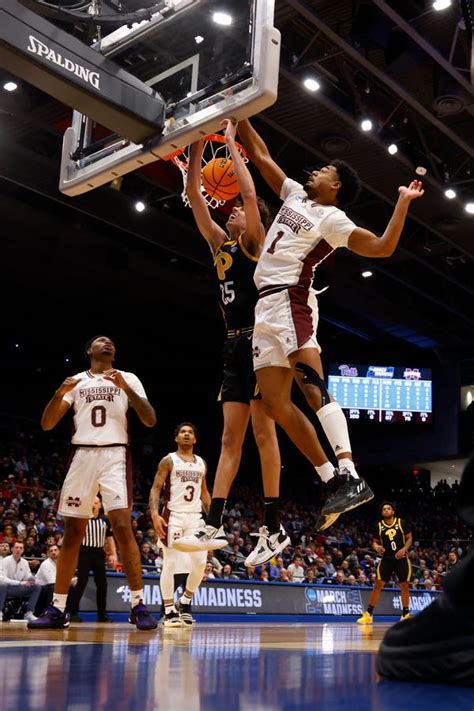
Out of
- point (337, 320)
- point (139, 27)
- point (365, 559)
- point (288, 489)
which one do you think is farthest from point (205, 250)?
point (139, 27)

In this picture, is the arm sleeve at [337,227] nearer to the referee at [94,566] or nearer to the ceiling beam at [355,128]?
the referee at [94,566]

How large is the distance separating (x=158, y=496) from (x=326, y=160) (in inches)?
366

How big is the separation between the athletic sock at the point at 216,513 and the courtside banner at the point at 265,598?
21.9ft

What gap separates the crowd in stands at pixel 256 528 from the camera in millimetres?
15203

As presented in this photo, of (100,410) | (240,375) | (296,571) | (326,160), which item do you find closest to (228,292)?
(240,375)

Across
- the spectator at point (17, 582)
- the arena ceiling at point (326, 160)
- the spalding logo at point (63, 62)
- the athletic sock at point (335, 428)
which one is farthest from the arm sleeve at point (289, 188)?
the spectator at point (17, 582)

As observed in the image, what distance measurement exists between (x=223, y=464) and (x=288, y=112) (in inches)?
406

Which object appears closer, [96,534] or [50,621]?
[50,621]

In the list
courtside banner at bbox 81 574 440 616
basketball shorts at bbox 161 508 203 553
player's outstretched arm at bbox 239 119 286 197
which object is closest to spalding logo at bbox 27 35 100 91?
player's outstretched arm at bbox 239 119 286 197

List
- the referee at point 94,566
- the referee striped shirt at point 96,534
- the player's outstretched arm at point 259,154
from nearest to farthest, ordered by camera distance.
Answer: the player's outstretched arm at point 259,154 → the referee at point 94,566 → the referee striped shirt at point 96,534

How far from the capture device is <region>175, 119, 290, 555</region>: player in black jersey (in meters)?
5.03

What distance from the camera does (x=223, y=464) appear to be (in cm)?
512

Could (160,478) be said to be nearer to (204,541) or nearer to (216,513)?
(216,513)

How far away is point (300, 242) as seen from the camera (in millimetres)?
4586
